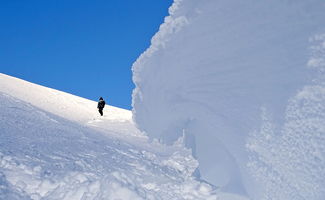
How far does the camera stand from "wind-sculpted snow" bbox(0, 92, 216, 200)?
15.8ft

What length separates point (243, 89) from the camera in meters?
5.09

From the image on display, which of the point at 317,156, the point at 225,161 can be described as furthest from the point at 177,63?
the point at 317,156

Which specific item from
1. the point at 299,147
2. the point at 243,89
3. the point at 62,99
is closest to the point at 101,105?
the point at 62,99

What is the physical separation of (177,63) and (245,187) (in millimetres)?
1931

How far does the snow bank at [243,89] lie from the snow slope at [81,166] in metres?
0.63

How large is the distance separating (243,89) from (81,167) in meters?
2.44

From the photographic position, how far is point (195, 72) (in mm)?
5688

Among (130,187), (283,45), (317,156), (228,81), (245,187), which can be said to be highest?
(283,45)

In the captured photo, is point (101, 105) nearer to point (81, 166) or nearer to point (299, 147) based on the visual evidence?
point (81, 166)

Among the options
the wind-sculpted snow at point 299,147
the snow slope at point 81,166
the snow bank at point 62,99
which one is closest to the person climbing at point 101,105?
the snow bank at point 62,99

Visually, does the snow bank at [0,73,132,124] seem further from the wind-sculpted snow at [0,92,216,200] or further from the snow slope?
the wind-sculpted snow at [0,92,216,200]

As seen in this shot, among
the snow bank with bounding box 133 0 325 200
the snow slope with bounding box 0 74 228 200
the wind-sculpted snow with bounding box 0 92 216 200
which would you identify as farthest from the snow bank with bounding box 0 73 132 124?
the snow bank with bounding box 133 0 325 200

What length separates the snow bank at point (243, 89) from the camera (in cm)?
439

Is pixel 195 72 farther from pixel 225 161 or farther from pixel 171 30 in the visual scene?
pixel 225 161
